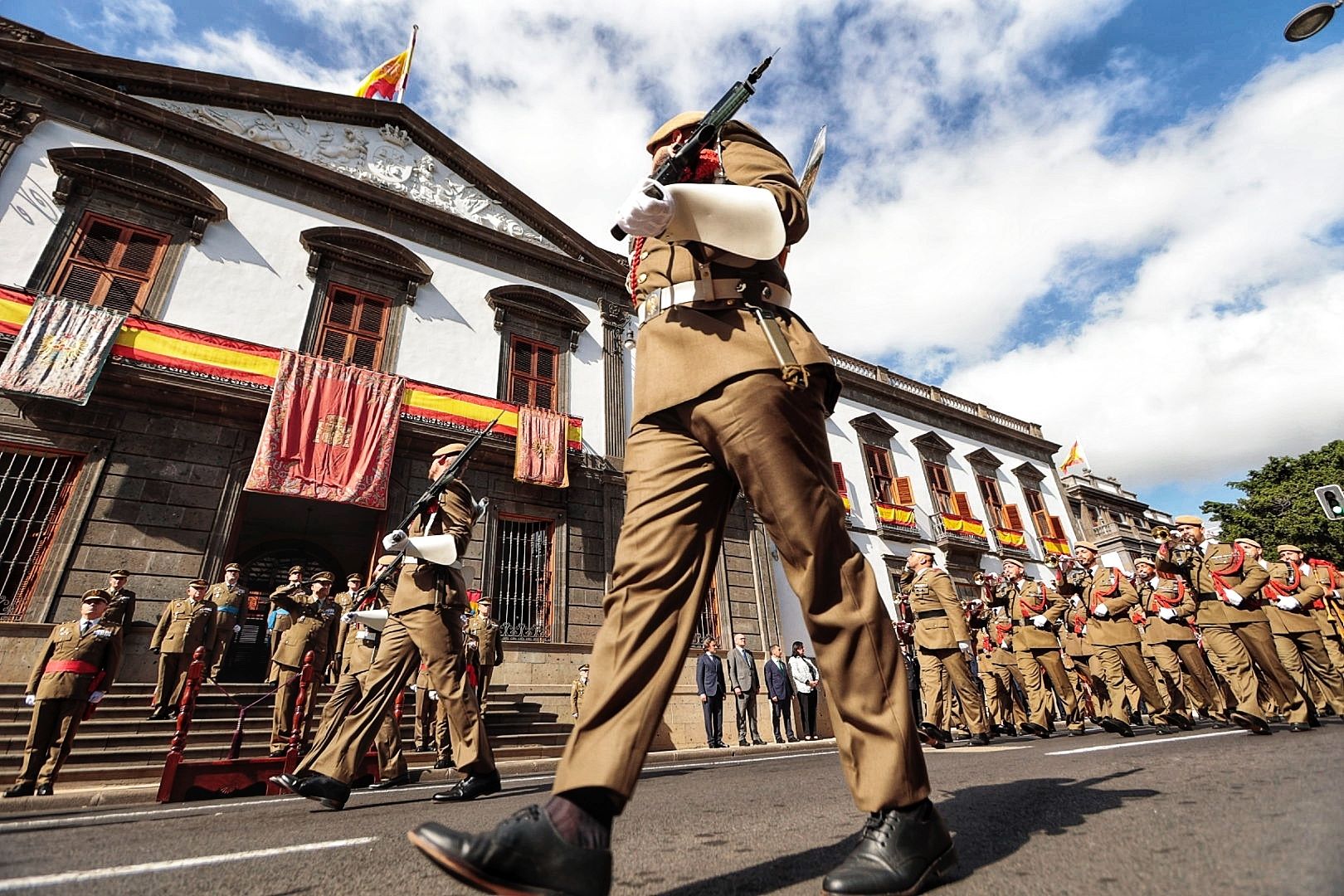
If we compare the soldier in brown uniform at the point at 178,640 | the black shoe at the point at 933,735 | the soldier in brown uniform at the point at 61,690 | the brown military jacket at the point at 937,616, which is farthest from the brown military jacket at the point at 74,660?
the brown military jacket at the point at 937,616

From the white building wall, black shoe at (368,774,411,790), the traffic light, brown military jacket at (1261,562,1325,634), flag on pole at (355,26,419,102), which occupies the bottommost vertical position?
black shoe at (368,774,411,790)

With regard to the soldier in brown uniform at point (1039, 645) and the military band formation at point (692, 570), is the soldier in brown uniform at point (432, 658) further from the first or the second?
the soldier in brown uniform at point (1039, 645)

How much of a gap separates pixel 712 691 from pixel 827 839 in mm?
9367

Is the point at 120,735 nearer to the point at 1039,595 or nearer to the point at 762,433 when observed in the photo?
the point at 762,433

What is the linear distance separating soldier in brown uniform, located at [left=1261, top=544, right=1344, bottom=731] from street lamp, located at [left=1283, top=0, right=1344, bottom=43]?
5826 millimetres

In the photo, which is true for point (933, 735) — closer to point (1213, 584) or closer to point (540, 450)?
point (1213, 584)

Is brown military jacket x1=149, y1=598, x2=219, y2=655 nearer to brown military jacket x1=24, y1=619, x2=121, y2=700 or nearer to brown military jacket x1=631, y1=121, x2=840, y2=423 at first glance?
brown military jacket x1=24, y1=619, x2=121, y2=700

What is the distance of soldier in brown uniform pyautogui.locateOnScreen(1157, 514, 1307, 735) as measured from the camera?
16.9 ft

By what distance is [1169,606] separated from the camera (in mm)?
6926

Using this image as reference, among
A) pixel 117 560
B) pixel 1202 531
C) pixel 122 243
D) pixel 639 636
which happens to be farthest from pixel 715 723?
pixel 122 243

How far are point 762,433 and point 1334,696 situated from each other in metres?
7.63

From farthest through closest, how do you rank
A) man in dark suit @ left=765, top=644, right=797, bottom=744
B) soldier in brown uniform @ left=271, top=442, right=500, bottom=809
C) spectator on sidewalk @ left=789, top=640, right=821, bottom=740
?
spectator on sidewalk @ left=789, top=640, right=821, bottom=740 → man in dark suit @ left=765, top=644, right=797, bottom=744 → soldier in brown uniform @ left=271, top=442, right=500, bottom=809

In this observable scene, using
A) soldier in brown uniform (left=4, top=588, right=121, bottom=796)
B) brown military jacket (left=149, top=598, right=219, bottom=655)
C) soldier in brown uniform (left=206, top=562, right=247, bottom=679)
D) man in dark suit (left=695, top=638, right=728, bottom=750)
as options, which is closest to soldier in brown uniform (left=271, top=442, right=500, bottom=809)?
soldier in brown uniform (left=4, top=588, right=121, bottom=796)

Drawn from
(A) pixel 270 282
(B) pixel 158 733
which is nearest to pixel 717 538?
(B) pixel 158 733
